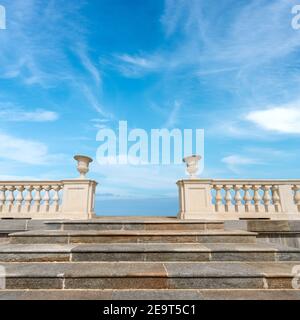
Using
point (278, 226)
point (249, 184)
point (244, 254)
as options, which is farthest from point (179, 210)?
point (244, 254)

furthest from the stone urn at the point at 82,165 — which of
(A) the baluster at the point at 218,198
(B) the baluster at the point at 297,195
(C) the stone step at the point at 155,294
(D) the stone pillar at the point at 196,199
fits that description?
(B) the baluster at the point at 297,195

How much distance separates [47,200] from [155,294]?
478 centimetres

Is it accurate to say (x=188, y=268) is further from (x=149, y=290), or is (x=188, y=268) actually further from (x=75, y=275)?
(x=75, y=275)

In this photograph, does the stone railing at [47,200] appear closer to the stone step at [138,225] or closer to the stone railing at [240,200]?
the stone step at [138,225]

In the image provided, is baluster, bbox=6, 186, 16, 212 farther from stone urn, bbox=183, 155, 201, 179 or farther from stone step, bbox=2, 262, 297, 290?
stone urn, bbox=183, 155, 201, 179

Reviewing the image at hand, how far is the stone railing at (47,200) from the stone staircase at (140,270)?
197 centimetres

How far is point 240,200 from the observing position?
5.86 metres

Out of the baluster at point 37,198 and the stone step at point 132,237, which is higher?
the baluster at point 37,198

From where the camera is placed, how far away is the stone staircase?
2.38 metres

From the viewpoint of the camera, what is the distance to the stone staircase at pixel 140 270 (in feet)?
7.80
